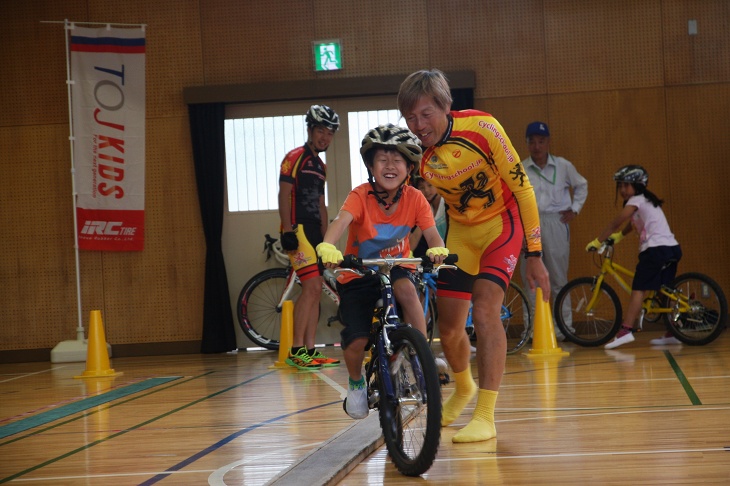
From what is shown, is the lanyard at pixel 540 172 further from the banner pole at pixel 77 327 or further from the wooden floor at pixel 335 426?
the banner pole at pixel 77 327

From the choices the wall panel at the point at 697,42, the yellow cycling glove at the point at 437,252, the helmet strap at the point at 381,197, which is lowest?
the yellow cycling glove at the point at 437,252

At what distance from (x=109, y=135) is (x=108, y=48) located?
925 millimetres

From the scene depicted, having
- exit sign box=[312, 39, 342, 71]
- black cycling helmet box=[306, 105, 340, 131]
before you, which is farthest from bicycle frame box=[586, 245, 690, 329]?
exit sign box=[312, 39, 342, 71]

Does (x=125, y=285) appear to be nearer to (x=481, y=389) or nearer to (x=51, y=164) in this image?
(x=51, y=164)

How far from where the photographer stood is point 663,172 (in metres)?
9.91

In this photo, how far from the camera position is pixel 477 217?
4332mm

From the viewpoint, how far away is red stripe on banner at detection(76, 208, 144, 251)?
33.5ft

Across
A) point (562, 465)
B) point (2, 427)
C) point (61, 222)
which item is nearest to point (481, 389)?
point (562, 465)

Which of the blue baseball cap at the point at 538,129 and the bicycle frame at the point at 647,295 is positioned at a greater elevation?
the blue baseball cap at the point at 538,129

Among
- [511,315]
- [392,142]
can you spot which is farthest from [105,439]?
[511,315]

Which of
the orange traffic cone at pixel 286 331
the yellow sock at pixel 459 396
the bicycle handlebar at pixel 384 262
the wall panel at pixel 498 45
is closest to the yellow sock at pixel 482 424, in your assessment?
the yellow sock at pixel 459 396

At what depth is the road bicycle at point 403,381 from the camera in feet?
10.6

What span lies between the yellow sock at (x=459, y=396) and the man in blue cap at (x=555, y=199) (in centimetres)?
493

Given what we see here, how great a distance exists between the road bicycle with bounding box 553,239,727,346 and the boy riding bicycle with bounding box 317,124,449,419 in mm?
4826
